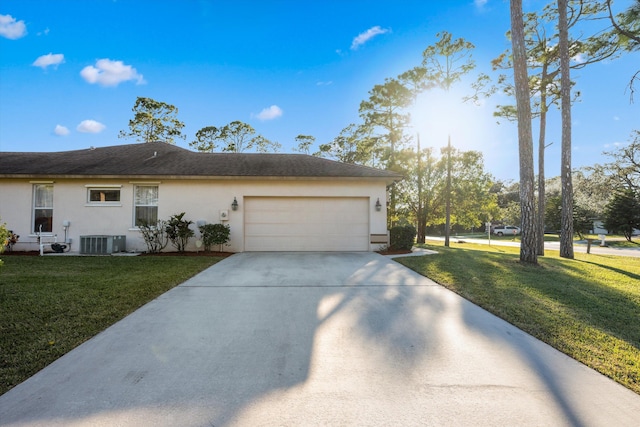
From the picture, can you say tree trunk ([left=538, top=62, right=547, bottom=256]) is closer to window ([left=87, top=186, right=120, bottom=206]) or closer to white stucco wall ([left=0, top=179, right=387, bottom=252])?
white stucco wall ([left=0, top=179, right=387, bottom=252])

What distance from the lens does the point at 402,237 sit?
31.9 ft

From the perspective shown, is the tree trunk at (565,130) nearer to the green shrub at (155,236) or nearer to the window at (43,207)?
the green shrub at (155,236)

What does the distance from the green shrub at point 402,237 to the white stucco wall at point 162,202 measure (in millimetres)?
465

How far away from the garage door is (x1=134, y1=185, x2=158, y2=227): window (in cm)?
326

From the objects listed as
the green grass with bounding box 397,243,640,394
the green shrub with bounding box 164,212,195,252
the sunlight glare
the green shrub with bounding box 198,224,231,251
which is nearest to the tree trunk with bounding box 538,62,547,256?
the sunlight glare

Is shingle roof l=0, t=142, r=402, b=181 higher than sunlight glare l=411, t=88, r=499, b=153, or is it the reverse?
sunlight glare l=411, t=88, r=499, b=153

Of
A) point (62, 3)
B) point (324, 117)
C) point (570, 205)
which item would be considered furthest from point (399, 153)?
point (62, 3)

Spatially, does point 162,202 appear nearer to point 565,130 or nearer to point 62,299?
point 62,299

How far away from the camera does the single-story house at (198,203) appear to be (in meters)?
9.38

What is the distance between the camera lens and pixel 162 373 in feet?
7.31

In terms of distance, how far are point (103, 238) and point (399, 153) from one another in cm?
1548

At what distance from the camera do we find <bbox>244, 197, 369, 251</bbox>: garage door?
32.2 feet

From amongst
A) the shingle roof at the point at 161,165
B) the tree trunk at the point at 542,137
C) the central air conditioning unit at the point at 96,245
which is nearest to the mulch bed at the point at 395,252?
the shingle roof at the point at 161,165

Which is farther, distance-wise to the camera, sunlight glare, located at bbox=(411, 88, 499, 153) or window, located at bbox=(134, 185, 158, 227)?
sunlight glare, located at bbox=(411, 88, 499, 153)
